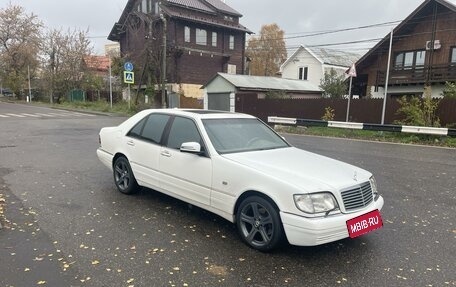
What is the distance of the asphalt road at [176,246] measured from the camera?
3346 mm

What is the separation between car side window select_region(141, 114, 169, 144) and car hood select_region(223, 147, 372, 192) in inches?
56.1

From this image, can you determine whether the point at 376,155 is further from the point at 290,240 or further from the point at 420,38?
the point at 420,38

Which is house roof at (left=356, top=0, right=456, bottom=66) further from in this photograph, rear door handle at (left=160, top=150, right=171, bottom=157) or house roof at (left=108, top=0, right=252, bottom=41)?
rear door handle at (left=160, top=150, right=171, bottom=157)

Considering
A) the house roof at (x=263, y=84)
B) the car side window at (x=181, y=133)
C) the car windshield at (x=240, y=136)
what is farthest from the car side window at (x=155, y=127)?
the house roof at (x=263, y=84)

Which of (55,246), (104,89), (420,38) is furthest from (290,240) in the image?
(104,89)

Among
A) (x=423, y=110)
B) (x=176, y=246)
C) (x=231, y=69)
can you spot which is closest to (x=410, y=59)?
(x=423, y=110)

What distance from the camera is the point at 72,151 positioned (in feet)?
33.5

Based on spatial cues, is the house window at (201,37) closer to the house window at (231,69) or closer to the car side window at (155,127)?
the house window at (231,69)

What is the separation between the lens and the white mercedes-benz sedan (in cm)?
356

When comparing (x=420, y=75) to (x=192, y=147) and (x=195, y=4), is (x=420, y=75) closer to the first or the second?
(x=195, y=4)

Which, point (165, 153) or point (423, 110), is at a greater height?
point (423, 110)

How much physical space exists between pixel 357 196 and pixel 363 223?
0.92 ft

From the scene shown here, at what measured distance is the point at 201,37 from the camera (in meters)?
36.8

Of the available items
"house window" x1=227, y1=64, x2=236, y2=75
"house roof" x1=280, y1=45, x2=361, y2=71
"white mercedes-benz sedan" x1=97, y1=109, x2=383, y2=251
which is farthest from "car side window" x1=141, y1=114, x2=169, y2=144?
"house roof" x1=280, y1=45, x2=361, y2=71
